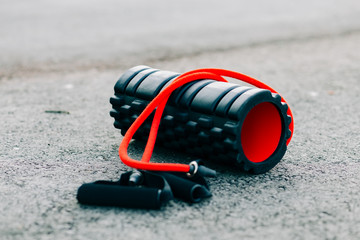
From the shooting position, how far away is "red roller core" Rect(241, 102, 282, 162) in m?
2.71

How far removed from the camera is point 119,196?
2.21m

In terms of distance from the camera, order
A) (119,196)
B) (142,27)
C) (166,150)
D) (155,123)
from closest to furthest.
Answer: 1. (119,196)
2. (155,123)
3. (166,150)
4. (142,27)

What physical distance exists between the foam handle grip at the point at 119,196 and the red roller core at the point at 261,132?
739 mm

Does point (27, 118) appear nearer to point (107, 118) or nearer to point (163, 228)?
point (107, 118)

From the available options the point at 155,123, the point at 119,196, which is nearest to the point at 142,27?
the point at 155,123

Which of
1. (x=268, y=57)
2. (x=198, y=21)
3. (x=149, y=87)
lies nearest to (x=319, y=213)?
(x=149, y=87)

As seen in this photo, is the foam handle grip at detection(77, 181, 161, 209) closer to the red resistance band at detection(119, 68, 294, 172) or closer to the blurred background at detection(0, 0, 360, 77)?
the red resistance band at detection(119, 68, 294, 172)

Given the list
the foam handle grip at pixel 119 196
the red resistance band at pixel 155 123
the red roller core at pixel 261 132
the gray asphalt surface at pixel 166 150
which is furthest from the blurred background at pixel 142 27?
the foam handle grip at pixel 119 196

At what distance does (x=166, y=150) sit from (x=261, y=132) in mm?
596

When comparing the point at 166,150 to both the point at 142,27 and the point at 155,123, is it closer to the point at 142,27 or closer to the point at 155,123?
the point at 155,123

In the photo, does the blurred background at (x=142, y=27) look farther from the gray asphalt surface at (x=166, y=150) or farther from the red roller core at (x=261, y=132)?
the red roller core at (x=261, y=132)

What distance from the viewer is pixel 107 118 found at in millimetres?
3766

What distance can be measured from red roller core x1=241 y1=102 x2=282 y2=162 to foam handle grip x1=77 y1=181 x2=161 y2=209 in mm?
739

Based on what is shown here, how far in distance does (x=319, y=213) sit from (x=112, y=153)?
4.31ft
